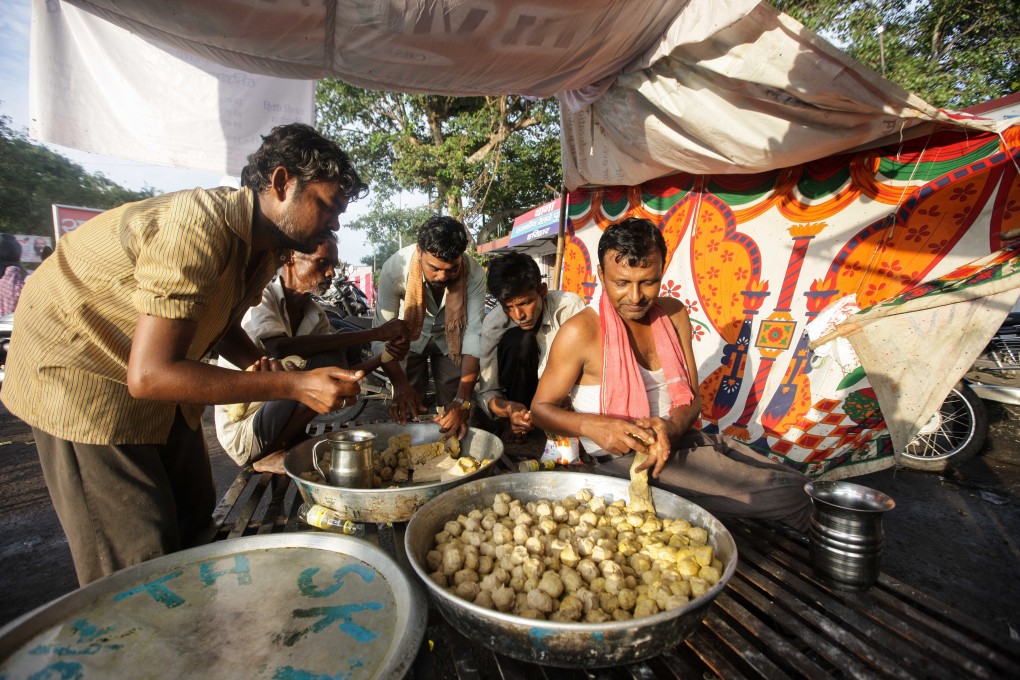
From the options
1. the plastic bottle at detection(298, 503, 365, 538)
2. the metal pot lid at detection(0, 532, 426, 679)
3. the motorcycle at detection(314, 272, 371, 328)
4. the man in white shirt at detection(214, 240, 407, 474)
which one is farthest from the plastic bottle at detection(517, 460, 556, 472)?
the motorcycle at detection(314, 272, 371, 328)

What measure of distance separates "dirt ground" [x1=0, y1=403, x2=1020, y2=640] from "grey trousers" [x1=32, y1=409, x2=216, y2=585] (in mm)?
1240

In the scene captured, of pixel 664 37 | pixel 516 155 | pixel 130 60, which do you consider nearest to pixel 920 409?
pixel 664 37

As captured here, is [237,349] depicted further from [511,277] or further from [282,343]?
[511,277]

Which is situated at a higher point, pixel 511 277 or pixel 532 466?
pixel 511 277

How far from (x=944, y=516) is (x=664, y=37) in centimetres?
386

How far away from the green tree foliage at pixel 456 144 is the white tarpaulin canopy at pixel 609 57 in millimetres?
9831

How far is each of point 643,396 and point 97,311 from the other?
210 cm

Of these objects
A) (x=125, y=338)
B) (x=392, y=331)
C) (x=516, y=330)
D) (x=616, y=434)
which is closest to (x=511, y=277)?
(x=516, y=330)

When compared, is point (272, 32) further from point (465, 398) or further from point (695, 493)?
point (695, 493)

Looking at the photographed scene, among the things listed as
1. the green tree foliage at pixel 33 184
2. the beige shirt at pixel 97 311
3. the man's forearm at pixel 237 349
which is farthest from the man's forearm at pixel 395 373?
the green tree foliage at pixel 33 184

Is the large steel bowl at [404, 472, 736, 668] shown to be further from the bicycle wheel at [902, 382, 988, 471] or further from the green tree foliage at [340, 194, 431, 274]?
the green tree foliage at [340, 194, 431, 274]

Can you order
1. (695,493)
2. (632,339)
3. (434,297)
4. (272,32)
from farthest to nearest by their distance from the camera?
(434,297) → (632,339) → (272,32) → (695,493)

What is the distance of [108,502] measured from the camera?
4.86 feet

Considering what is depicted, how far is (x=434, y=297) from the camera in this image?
368 centimetres
